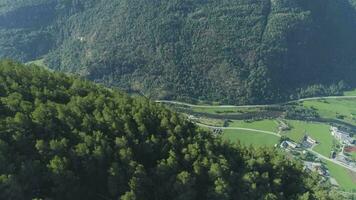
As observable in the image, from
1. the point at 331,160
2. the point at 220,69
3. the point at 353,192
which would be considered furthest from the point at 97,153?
the point at 220,69

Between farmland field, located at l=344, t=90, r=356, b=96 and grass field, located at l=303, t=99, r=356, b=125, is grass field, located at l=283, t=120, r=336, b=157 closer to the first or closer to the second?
grass field, located at l=303, t=99, r=356, b=125

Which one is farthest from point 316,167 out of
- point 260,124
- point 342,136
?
point 260,124

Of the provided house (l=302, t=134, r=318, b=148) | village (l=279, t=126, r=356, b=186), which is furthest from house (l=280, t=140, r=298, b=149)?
house (l=302, t=134, r=318, b=148)

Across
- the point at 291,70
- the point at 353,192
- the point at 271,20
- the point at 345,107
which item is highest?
the point at 271,20

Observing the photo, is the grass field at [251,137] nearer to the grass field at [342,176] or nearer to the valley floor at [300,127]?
the valley floor at [300,127]

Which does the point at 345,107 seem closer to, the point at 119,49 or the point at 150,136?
the point at 119,49

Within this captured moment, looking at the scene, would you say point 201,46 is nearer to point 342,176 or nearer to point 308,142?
point 308,142

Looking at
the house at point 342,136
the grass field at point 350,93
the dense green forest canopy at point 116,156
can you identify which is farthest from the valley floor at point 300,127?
the dense green forest canopy at point 116,156
